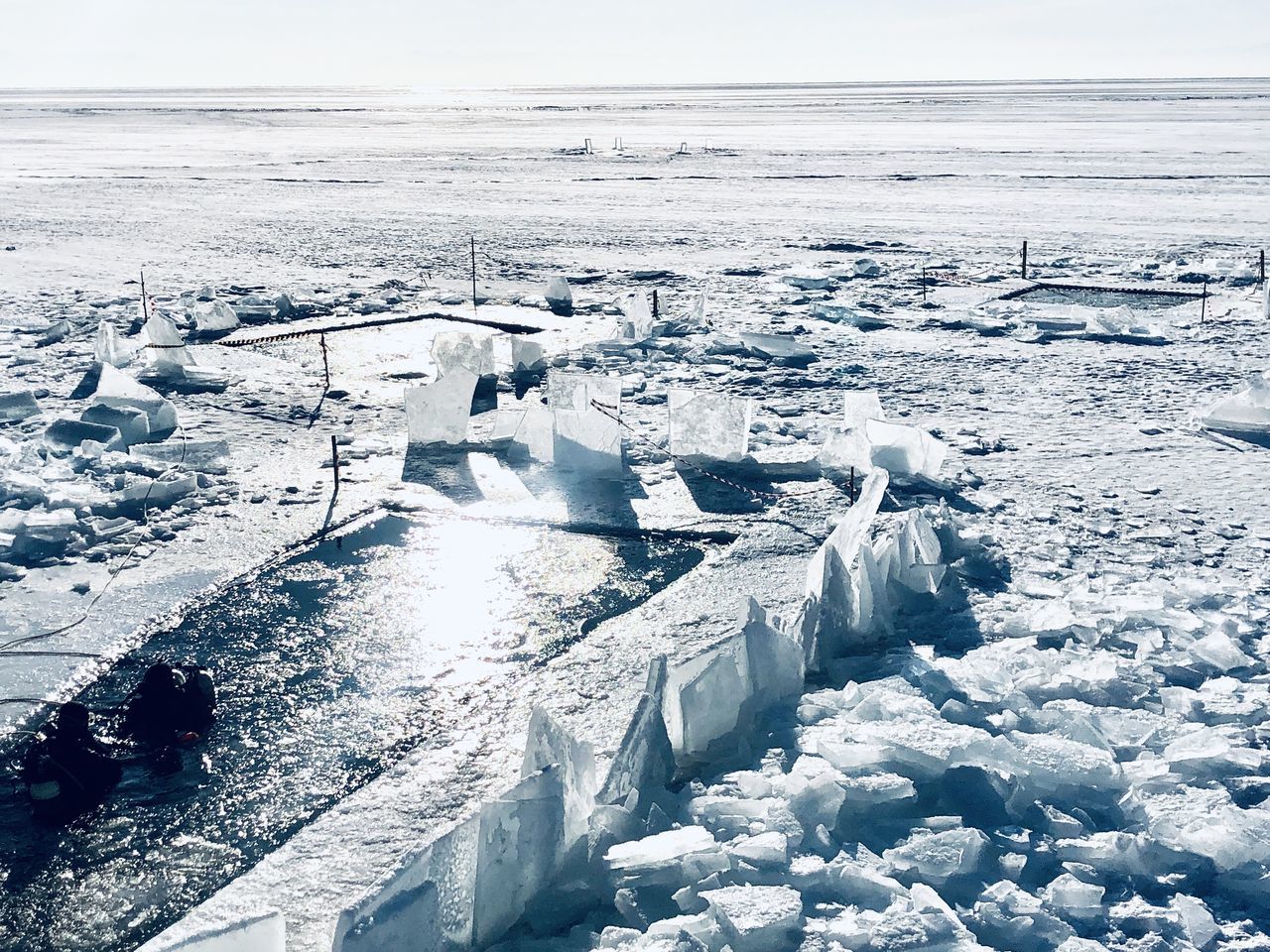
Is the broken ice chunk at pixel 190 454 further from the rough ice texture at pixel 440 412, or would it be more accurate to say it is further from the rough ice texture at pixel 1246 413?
the rough ice texture at pixel 1246 413

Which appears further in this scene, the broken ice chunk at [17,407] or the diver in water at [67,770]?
the broken ice chunk at [17,407]

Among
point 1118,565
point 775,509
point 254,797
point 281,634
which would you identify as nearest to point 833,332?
point 775,509

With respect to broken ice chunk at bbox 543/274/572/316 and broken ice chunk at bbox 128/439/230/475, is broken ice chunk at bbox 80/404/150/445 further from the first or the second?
broken ice chunk at bbox 543/274/572/316

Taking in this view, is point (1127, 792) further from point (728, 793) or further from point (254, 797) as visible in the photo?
point (254, 797)

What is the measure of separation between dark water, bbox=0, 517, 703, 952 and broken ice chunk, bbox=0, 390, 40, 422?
328 centimetres

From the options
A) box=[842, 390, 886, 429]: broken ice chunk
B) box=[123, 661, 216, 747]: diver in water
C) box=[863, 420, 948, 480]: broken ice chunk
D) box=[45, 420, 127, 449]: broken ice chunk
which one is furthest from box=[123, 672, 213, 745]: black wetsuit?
box=[842, 390, 886, 429]: broken ice chunk

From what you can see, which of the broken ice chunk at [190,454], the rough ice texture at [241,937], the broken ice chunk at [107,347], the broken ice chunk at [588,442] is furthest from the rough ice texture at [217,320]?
the rough ice texture at [241,937]

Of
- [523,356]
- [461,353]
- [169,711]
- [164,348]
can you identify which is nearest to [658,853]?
[169,711]

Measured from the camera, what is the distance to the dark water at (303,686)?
3.18 meters

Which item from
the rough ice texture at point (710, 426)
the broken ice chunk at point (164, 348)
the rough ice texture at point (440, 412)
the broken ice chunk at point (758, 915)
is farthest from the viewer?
the broken ice chunk at point (164, 348)

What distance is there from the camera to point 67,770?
3.50 m

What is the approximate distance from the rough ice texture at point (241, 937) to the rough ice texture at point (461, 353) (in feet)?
19.3

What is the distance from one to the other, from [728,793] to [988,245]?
12.0m

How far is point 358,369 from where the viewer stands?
8.79 meters
